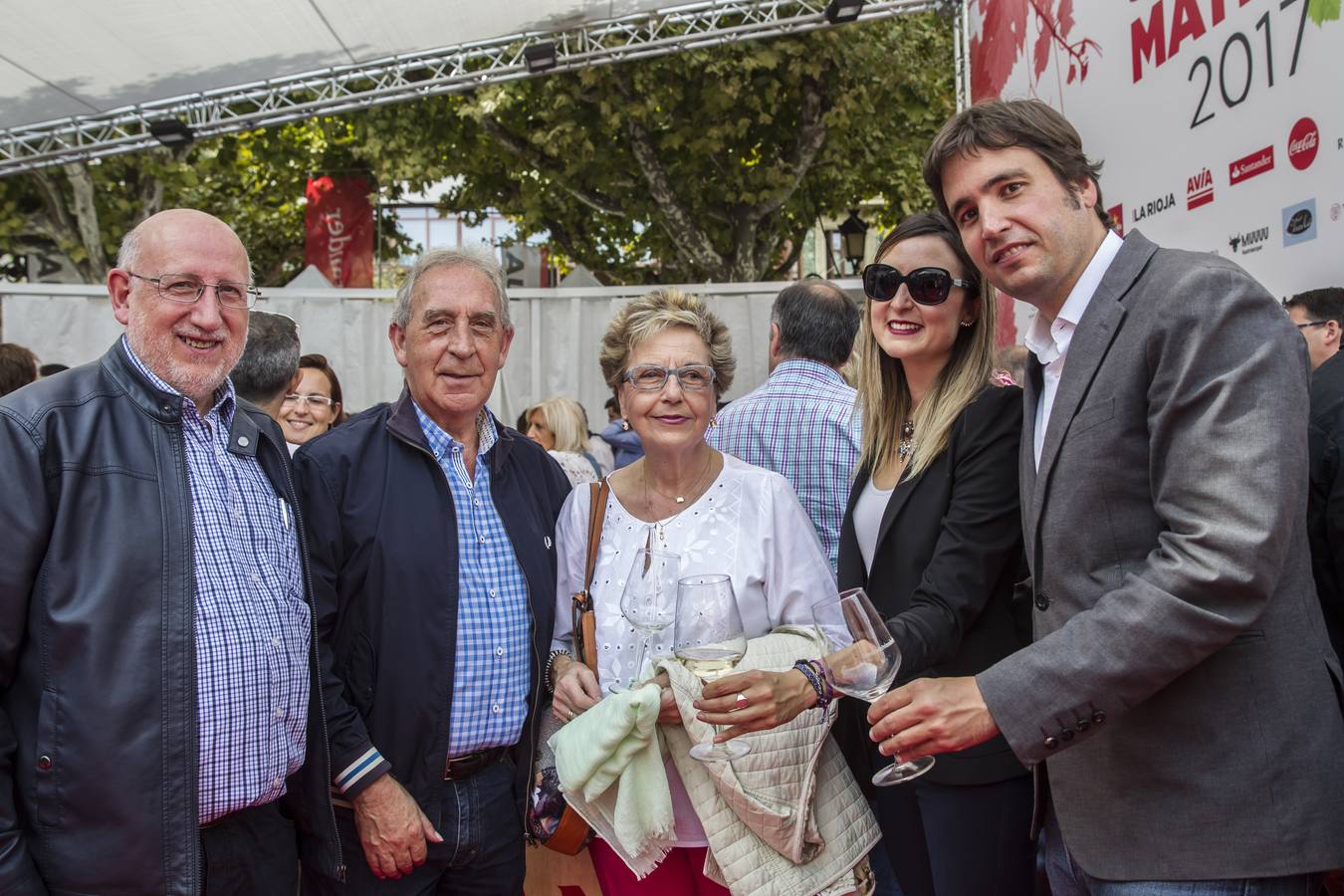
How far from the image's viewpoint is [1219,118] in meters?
3.58

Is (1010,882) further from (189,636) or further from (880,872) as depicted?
(189,636)

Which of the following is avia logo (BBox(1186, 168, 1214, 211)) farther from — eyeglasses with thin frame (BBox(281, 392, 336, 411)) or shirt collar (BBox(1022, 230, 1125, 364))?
eyeglasses with thin frame (BBox(281, 392, 336, 411))

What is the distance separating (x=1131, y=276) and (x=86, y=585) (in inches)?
78.4

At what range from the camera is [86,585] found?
6.30 feet

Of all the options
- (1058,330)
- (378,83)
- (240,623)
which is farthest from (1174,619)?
(378,83)

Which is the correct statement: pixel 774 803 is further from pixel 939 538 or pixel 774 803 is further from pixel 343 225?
pixel 343 225

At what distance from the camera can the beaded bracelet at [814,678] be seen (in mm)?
2018

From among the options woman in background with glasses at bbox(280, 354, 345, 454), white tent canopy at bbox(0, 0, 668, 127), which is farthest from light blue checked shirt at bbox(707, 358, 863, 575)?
white tent canopy at bbox(0, 0, 668, 127)

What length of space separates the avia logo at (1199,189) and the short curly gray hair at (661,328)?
1994 mm

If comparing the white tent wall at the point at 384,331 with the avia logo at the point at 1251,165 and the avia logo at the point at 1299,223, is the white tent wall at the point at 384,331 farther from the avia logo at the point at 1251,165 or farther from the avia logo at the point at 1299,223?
the avia logo at the point at 1299,223

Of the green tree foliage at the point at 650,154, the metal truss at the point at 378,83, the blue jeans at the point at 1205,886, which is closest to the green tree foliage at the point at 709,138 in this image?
the green tree foliage at the point at 650,154

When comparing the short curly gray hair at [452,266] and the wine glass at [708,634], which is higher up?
the short curly gray hair at [452,266]

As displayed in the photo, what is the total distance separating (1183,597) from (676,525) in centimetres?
145

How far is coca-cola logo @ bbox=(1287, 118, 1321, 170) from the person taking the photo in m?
3.06
